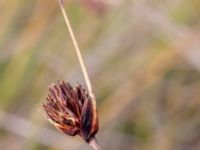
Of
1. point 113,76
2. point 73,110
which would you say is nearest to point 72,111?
point 73,110

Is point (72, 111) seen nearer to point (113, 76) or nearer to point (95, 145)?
point (95, 145)

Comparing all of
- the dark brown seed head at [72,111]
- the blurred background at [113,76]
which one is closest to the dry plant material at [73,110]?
the dark brown seed head at [72,111]

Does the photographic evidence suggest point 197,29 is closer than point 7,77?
Yes

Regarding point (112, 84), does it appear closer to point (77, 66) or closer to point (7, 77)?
point (77, 66)

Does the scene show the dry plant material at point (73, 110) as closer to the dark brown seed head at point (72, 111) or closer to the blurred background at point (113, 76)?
the dark brown seed head at point (72, 111)

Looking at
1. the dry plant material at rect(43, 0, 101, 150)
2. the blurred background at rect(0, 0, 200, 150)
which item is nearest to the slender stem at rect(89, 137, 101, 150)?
the dry plant material at rect(43, 0, 101, 150)

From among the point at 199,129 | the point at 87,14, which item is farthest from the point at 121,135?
the point at 87,14
